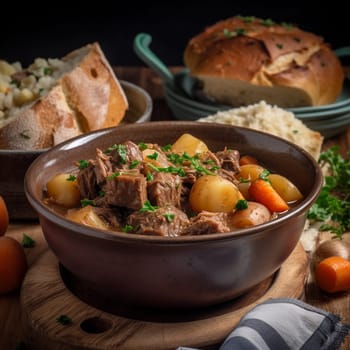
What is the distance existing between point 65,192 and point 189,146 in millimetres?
575

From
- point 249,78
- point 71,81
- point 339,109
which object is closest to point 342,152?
point 339,109

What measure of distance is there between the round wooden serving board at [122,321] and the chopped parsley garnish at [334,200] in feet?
2.27

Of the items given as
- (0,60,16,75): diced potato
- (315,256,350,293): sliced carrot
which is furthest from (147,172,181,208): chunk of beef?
(0,60,16,75): diced potato

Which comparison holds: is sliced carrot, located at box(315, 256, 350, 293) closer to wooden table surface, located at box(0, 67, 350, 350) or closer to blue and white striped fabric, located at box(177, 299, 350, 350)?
wooden table surface, located at box(0, 67, 350, 350)

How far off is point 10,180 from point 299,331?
61.6 inches

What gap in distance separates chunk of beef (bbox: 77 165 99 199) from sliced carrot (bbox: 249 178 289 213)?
577 millimetres

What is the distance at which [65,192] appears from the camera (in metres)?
2.75

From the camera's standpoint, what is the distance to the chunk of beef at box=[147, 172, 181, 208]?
8.38 ft

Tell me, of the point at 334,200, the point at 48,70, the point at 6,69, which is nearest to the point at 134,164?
the point at 334,200

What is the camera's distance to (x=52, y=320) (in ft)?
8.11

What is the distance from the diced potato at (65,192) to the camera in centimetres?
275

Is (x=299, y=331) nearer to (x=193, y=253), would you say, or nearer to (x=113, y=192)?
(x=193, y=253)

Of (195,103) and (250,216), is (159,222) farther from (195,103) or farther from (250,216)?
(195,103)

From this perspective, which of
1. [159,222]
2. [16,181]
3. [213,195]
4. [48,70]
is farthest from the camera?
[48,70]
